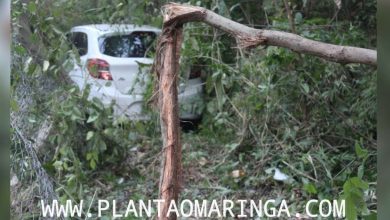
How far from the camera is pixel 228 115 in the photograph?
13.7 feet

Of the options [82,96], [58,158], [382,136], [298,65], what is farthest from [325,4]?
[382,136]

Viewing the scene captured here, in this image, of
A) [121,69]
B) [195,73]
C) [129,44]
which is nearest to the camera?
[121,69]

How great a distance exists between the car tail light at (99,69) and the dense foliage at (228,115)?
0.20m

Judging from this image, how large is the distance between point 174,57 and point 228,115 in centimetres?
176

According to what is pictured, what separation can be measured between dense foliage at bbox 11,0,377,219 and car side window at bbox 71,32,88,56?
0.11m

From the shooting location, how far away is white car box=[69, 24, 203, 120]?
3896 mm

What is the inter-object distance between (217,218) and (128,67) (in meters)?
1.69

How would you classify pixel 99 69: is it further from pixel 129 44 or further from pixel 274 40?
pixel 274 40

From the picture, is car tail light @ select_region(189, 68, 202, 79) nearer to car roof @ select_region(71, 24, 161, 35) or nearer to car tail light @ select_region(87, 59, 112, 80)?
car roof @ select_region(71, 24, 161, 35)

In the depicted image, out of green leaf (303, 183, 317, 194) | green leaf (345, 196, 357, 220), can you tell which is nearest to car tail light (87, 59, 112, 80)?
green leaf (303, 183, 317, 194)

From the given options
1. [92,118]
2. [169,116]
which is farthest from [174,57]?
[92,118]

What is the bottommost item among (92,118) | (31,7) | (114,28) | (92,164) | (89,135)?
(92,164)

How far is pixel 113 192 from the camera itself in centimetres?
368

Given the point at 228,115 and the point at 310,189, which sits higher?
→ the point at 228,115
